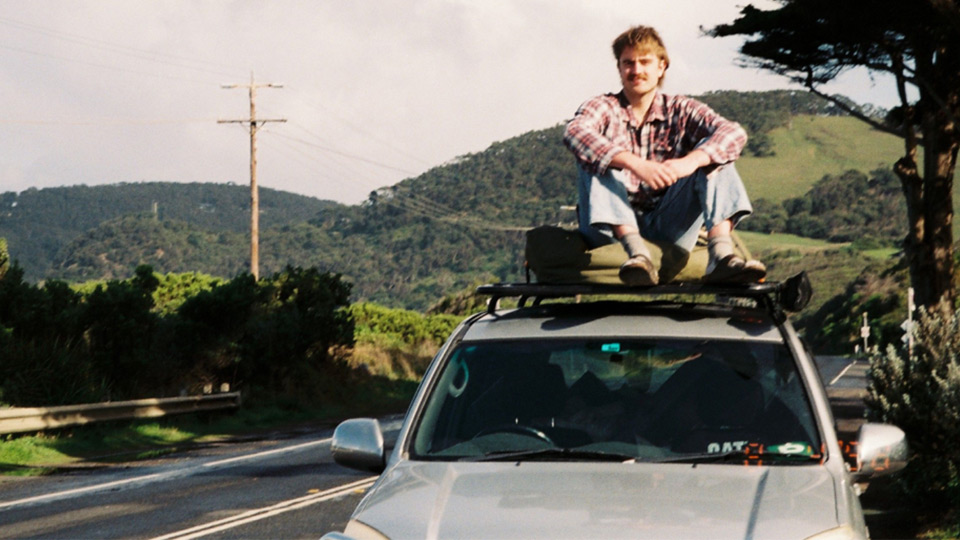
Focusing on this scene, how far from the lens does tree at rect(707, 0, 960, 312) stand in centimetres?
2080

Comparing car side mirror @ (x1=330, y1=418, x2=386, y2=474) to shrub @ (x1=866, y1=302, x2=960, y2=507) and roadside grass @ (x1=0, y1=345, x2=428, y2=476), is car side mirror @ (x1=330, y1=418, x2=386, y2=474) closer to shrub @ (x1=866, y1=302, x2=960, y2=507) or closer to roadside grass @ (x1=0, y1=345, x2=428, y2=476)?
shrub @ (x1=866, y1=302, x2=960, y2=507)

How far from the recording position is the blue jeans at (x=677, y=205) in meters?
5.92

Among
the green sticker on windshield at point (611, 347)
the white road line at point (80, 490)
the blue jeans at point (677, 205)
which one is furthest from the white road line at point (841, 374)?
the green sticker on windshield at point (611, 347)

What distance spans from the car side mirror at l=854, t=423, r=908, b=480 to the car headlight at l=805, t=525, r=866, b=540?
842mm

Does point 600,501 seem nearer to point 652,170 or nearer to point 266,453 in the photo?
point 652,170

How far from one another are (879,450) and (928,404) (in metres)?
6.41

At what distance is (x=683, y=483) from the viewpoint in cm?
439

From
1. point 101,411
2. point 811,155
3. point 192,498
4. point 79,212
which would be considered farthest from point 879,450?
point 79,212

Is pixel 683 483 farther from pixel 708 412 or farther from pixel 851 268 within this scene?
pixel 851 268

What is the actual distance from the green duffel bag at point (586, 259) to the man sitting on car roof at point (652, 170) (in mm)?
74

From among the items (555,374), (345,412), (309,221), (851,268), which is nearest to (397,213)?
(309,221)

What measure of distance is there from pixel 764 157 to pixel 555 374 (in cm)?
17674

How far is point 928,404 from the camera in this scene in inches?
436

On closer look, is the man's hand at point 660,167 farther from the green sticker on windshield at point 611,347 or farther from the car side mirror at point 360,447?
the car side mirror at point 360,447
